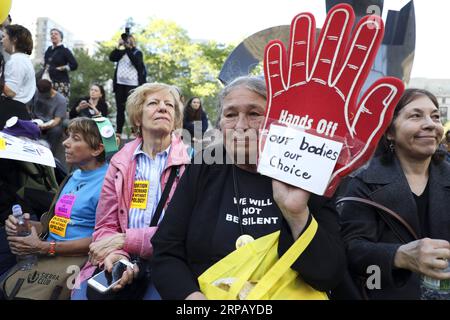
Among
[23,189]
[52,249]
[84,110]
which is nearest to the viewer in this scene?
[52,249]

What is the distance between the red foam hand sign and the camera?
1449mm

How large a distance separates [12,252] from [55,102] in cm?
396

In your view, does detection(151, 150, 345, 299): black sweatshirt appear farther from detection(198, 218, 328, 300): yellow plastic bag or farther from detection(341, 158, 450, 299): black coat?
detection(341, 158, 450, 299): black coat

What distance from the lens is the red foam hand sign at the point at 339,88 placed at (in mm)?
1449

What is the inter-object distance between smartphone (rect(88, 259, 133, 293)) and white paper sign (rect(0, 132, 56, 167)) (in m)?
1.25

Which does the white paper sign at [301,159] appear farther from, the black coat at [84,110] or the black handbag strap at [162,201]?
the black coat at [84,110]

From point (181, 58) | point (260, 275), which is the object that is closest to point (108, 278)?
point (260, 275)

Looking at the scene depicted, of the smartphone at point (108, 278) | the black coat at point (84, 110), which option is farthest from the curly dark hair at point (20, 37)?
the smartphone at point (108, 278)

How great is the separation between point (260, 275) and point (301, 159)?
1.51ft

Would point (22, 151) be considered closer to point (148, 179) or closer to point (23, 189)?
point (23, 189)

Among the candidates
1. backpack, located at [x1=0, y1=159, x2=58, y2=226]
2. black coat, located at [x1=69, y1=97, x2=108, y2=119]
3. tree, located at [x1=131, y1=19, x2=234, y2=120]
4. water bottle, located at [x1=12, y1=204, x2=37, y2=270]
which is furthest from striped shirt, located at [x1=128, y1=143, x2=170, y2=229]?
tree, located at [x1=131, y1=19, x2=234, y2=120]

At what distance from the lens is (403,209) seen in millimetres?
1883

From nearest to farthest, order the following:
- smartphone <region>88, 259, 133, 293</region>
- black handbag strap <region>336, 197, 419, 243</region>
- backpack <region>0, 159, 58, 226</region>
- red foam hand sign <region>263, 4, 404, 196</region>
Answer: red foam hand sign <region>263, 4, 404, 196</region>
black handbag strap <region>336, 197, 419, 243</region>
smartphone <region>88, 259, 133, 293</region>
backpack <region>0, 159, 58, 226</region>
